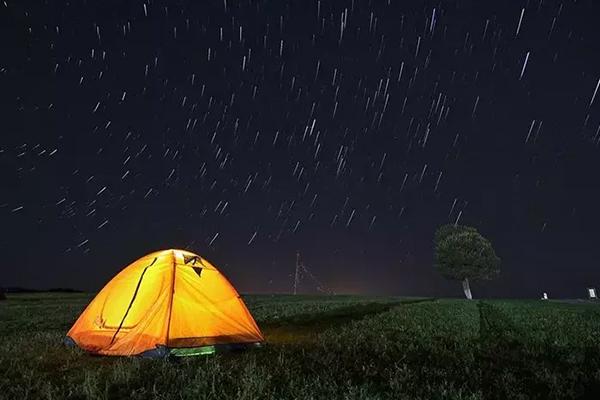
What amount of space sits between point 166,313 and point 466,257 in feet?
200

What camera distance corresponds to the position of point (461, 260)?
62062 mm

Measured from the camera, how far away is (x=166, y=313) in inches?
340

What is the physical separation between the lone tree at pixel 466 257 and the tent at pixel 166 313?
2316 inches

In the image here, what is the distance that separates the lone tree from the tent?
58.8m

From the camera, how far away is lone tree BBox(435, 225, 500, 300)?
6194cm

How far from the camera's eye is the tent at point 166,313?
27.5ft

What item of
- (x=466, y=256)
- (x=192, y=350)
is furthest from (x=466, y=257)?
(x=192, y=350)

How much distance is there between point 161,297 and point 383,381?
535cm

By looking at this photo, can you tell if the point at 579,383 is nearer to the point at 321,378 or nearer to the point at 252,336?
the point at 321,378

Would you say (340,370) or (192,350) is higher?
(192,350)

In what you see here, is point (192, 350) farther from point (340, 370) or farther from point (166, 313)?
point (340, 370)

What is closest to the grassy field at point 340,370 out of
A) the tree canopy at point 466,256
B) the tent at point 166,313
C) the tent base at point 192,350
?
the tent base at point 192,350

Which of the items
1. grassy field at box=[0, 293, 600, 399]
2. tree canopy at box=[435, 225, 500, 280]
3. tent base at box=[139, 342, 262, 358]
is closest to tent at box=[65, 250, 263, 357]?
tent base at box=[139, 342, 262, 358]

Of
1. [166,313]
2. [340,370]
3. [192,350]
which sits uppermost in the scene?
[166,313]
